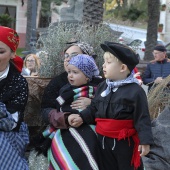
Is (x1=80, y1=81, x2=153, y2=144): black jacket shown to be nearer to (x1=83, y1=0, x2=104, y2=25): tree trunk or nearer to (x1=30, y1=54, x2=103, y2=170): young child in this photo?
(x1=30, y1=54, x2=103, y2=170): young child

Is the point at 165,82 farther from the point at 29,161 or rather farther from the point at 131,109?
the point at 29,161

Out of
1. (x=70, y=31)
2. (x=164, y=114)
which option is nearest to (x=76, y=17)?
(x=70, y=31)

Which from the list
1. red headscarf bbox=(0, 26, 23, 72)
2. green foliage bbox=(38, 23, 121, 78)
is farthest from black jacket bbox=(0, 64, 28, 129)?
green foliage bbox=(38, 23, 121, 78)

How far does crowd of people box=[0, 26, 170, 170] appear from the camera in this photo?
10.6 ft

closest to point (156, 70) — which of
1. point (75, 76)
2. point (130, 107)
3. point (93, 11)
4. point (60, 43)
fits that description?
point (93, 11)

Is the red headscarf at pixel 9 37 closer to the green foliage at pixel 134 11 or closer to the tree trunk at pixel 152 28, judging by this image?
the tree trunk at pixel 152 28

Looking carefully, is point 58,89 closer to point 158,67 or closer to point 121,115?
point 121,115

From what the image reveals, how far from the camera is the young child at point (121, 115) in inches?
125

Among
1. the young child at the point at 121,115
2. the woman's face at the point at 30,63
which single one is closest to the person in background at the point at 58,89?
the young child at the point at 121,115

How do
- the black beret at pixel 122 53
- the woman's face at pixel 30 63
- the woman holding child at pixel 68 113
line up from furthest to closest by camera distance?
the woman's face at pixel 30 63 → the woman holding child at pixel 68 113 → the black beret at pixel 122 53

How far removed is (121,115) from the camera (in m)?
3.22

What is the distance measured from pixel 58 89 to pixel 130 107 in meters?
0.83

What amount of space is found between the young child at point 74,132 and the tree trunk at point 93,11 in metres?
4.84

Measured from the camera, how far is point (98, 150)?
11.1 feet
